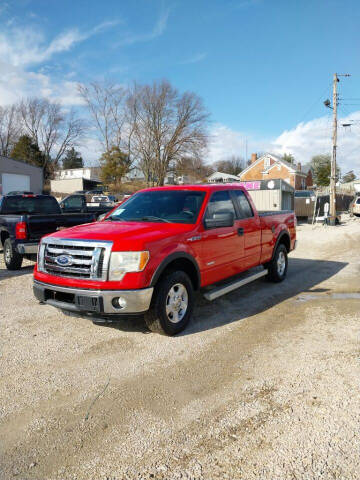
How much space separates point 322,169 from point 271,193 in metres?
66.5

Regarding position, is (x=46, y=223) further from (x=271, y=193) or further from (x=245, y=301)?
(x=271, y=193)

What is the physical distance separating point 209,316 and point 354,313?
2140mm

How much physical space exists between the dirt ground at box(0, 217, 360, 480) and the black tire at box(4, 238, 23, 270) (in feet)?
10.1

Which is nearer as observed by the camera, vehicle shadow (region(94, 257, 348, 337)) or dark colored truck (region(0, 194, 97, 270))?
vehicle shadow (region(94, 257, 348, 337))

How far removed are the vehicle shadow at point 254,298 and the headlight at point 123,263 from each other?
116 centimetres

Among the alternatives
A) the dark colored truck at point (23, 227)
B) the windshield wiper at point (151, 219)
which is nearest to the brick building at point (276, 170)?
the dark colored truck at point (23, 227)

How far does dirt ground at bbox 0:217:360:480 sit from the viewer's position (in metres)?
2.31

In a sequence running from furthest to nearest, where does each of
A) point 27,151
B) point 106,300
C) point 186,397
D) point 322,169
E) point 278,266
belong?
1. point 322,169
2. point 27,151
3. point 278,266
4. point 106,300
5. point 186,397

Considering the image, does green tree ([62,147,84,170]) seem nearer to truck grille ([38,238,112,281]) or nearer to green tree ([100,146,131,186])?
green tree ([100,146,131,186])

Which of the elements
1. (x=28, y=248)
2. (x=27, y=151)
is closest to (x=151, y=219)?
(x=28, y=248)

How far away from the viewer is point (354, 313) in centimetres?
521

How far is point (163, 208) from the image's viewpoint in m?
5.07

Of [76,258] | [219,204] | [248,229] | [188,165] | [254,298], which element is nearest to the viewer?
[76,258]

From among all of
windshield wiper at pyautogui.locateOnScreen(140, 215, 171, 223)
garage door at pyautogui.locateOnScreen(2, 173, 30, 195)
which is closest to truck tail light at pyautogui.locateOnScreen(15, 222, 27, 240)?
windshield wiper at pyautogui.locateOnScreen(140, 215, 171, 223)
